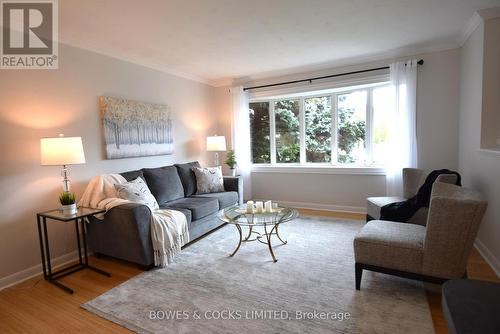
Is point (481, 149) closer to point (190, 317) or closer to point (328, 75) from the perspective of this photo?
point (328, 75)

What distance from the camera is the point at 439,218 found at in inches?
72.9

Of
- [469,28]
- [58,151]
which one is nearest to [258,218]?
[58,151]

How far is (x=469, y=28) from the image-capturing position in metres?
3.05

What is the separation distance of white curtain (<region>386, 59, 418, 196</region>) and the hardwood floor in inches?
53.8

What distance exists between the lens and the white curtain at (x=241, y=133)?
5059 mm

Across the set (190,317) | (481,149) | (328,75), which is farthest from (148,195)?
(481,149)

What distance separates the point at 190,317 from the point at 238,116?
374 cm

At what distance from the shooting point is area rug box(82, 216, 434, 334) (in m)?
1.82

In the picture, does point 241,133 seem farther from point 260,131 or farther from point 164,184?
point 164,184

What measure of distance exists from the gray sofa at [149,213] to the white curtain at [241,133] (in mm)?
834

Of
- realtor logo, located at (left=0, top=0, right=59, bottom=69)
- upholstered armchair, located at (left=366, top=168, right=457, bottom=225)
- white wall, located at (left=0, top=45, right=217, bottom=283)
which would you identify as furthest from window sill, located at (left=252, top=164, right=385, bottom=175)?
realtor logo, located at (left=0, top=0, right=59, bottom=69)

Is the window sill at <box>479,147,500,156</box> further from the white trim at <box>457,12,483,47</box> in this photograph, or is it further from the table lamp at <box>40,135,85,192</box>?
the table lamp at <box>40,135,85,192</box>

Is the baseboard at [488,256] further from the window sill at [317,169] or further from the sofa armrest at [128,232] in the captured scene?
the sofa armrest at [128,232]

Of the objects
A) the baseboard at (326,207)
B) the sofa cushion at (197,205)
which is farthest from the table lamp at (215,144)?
the baseboard at (326,207)
